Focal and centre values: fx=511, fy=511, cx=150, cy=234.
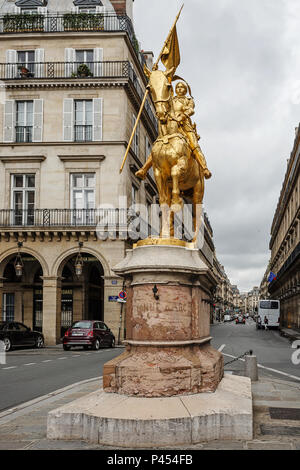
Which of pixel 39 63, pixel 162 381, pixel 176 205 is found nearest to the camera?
pixel 162 381

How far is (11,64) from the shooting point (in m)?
30.9

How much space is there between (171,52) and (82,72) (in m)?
23.5

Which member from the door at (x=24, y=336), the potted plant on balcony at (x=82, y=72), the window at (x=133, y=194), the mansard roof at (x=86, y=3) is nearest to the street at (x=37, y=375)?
the door at (x=24, y=336)

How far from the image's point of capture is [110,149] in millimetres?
29656

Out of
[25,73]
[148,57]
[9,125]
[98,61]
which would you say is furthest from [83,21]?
[148,57]

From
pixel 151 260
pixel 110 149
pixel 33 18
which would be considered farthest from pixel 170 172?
pixel 33 18

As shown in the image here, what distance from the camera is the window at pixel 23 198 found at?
29531mm

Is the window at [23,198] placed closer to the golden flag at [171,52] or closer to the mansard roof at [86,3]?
the mansard roof at [86,3]

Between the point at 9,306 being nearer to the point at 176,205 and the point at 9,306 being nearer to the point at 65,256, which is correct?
the point at 65,256

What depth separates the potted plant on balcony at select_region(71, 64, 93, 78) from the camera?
1187 inches

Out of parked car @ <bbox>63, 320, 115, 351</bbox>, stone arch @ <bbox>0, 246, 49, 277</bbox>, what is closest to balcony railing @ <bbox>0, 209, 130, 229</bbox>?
stone arch @ <bbox>0, 246, 49, 277</bbox>

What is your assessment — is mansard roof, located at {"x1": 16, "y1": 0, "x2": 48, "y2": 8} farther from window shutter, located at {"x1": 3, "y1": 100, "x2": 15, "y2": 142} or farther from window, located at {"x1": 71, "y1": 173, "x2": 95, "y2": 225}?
window, located at {"x1": 71, "y1": 173, "x2": 95, "y2": 225}

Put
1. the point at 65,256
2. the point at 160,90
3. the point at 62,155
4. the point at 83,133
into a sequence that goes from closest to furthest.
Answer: the point at 160,90 < the point at 65,256 < the point at 62,155 < the point at 83,133

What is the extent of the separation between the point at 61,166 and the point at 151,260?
23656mm
